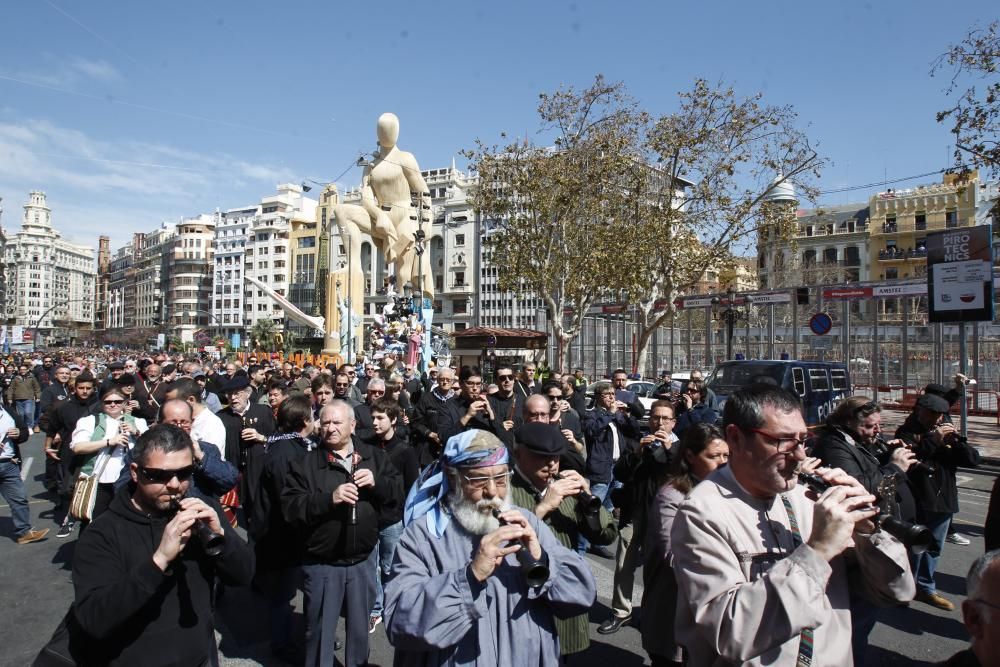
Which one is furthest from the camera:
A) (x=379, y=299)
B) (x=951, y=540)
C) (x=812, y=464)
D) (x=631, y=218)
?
(x=379, y=299)

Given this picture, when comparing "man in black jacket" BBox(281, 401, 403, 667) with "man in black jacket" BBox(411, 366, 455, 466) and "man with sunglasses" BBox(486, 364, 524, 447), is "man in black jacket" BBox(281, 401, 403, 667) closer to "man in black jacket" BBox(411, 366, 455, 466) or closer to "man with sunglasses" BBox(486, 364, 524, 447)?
"man in black jacket" BBox(411, 366, 455, 466)

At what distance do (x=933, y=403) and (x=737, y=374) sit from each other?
29.4ft

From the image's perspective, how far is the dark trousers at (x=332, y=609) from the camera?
376 cm

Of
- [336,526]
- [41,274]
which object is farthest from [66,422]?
[41,274]

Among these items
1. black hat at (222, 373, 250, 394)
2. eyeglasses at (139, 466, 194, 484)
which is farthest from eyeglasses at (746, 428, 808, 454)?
black hat at (222, 373, 250, 394)

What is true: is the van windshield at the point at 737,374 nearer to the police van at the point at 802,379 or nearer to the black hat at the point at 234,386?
the police van at the point at 802,379

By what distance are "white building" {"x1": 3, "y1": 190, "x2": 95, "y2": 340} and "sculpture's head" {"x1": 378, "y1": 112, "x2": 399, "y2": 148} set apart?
132 meters

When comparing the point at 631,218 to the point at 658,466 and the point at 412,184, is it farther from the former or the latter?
the point at 658,466

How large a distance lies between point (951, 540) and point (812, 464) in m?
6.43

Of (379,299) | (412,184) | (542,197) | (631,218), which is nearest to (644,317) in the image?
(631,218)

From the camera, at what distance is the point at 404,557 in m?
2.39

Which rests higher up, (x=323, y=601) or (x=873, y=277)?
(x=873, y=277)

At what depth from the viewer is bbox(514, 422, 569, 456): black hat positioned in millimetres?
3041

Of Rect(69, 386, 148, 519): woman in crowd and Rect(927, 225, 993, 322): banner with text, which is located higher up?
Rect(927, 225, 993, 322): banner with text
